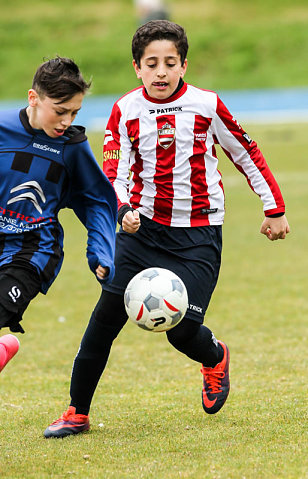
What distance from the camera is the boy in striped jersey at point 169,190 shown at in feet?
15.5

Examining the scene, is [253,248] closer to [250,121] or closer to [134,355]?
[134,355]

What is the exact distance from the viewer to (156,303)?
4.42 metres

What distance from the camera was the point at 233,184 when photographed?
657 inches

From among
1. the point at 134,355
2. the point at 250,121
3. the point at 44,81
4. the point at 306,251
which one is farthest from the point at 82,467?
the point at 250,121

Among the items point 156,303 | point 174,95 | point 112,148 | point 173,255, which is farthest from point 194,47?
point 156,303

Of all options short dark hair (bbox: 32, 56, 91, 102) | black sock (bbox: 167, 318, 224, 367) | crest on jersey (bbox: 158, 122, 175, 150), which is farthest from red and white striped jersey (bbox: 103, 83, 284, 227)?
short dark hair (bbox: 32, 56, 91, 102)

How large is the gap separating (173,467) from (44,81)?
6.25 feet

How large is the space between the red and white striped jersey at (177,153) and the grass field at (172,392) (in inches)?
46.8

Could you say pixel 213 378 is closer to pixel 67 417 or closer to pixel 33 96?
pixel 67 417

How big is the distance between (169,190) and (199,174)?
0.63ft

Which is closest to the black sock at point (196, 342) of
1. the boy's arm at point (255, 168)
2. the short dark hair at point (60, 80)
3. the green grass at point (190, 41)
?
the boy's arm at point (255, 168)

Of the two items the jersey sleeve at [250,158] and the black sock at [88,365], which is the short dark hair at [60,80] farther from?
the black sock at [88,365]

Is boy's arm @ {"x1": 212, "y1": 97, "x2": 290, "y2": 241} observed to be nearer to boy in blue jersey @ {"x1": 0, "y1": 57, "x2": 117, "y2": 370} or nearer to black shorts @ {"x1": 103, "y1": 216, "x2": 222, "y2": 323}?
black shorts @ {"x1": 103, "y1": 216, "x2": 222, "y2": 323}

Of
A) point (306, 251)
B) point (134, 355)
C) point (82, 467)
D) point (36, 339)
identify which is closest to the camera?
point (82, 467)
